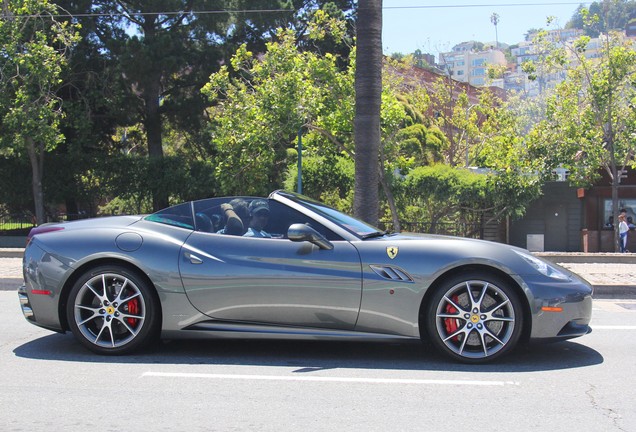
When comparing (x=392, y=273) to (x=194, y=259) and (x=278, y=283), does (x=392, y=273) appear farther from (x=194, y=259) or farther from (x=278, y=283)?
(x=194, y=259)

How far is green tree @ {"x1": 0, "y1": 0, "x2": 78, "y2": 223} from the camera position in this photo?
69.4ft

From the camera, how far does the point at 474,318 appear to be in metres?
5.55

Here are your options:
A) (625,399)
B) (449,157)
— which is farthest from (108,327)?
(449,157)

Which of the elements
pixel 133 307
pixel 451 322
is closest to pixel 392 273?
pixel 451 322

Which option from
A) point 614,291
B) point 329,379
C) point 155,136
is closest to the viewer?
point 329,379

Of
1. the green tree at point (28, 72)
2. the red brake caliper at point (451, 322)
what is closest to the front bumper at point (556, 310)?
the red brake caliper at point (451, 322)

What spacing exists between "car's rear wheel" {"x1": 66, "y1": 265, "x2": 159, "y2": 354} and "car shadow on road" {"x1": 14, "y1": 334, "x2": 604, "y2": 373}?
152 millimetres

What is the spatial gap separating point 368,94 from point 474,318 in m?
7.04

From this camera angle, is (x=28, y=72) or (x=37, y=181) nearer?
(x=28, y=72)

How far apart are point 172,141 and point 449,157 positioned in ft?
49.5

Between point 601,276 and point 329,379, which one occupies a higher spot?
point 601,276

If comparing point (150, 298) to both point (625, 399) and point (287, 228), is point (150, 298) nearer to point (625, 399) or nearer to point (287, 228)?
point (287, 228)

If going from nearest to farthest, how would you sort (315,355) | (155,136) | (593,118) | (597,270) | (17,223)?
(315,355) → (597,270) → (593,118) → (17,223) → (155,136)

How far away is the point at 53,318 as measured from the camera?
592cm
